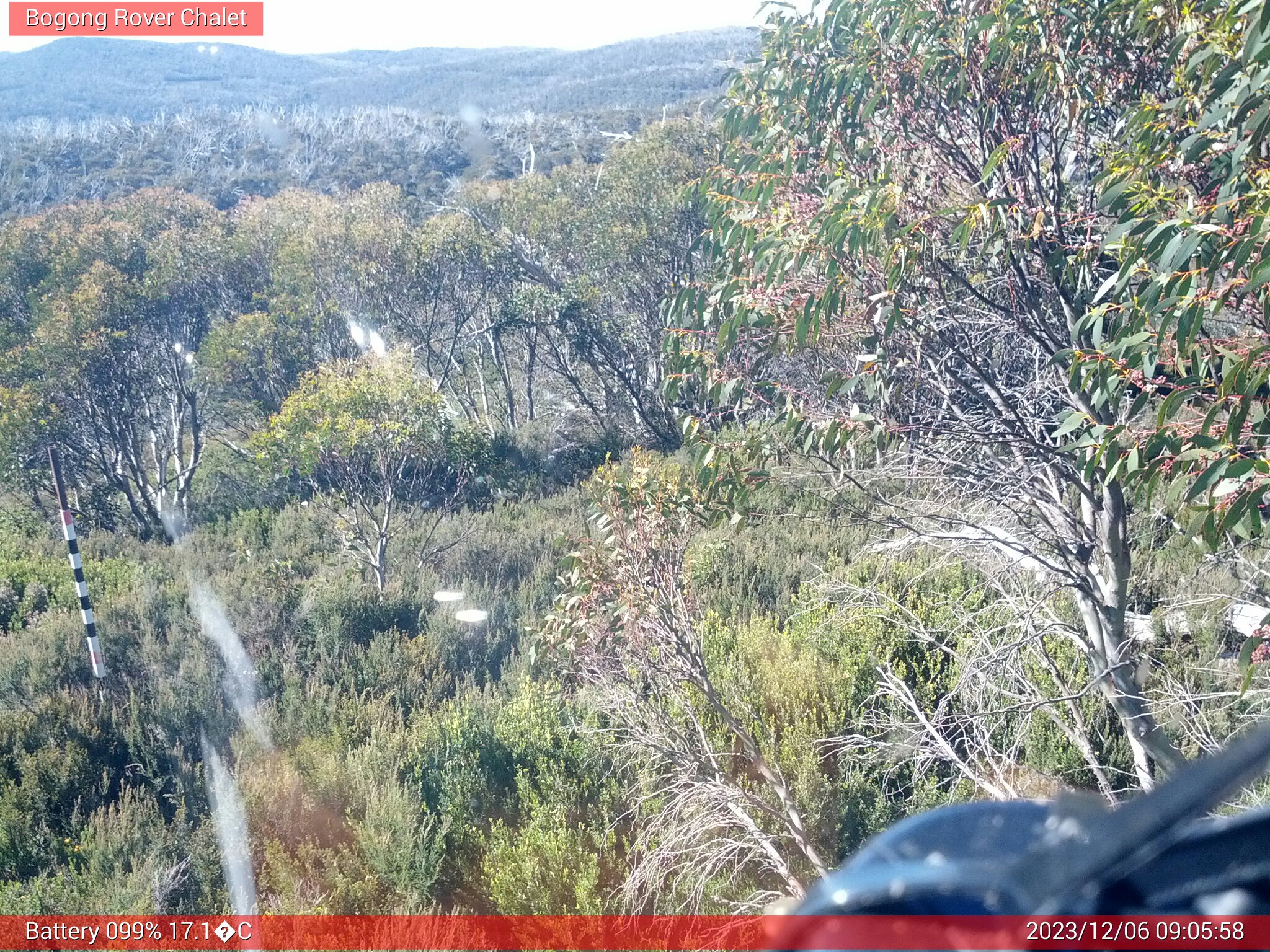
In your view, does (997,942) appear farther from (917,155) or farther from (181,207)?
(181,207)

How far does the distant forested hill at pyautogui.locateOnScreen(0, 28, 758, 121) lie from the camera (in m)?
44.3

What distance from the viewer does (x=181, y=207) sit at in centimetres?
1736

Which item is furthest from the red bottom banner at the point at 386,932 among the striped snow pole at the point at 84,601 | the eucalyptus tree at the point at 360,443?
the eucalyptus tree at the point at 360,443

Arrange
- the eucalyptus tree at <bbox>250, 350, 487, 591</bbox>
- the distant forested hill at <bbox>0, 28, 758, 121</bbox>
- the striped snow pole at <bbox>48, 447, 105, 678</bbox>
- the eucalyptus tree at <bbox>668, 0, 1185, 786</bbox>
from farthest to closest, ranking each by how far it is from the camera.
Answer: the distant forested hill at <bbox>0, 28, 758, 121</bbox>, the eucalyptus tree at <bbox>250, 350, 487, 591</bbox>, the striped snow pole at <bbox>48, 447, 105, 678</bbox>, the eucalyptus tree at <bbox>668, 0, 1185, 786</bbox>

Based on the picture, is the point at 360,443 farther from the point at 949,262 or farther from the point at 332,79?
the point at 332,79

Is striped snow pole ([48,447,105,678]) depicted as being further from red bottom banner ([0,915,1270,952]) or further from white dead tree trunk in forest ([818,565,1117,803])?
white dead tree trunk in forest ([818,565,1117,803])

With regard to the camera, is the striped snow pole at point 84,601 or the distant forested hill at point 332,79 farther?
the distant forested hill at point 332,79

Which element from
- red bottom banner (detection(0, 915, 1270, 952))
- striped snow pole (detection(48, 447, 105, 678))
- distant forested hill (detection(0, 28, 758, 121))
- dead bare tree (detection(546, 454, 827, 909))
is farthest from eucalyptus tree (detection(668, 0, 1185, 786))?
distant forested hill (detection(0, 28, 758, 121))

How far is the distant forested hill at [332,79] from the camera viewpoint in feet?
145

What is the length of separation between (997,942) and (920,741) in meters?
3.68

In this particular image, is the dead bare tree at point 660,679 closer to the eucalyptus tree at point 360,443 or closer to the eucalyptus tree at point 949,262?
the eucalyptus tree at point 949,262

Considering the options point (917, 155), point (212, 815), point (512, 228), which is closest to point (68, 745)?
point (212, 815)

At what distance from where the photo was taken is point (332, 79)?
5956cm

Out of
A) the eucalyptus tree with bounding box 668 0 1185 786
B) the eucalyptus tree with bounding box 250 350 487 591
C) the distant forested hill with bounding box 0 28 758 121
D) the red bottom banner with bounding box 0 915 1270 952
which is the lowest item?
the red bottom banner with bounding box 0 915 1270 952
